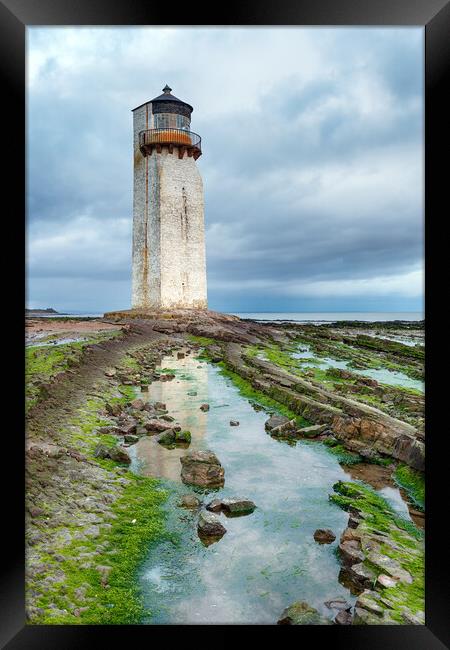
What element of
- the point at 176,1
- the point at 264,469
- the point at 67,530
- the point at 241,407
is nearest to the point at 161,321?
the point at 241,407

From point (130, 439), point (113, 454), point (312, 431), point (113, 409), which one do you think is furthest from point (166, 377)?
point (113, 454)

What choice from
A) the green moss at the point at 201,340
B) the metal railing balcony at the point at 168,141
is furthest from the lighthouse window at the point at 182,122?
the green moss at the point at 201,340

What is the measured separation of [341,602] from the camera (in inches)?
130

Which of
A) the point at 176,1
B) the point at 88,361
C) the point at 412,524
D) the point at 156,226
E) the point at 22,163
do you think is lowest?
the point at 412,524

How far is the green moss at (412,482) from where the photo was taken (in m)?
5.14

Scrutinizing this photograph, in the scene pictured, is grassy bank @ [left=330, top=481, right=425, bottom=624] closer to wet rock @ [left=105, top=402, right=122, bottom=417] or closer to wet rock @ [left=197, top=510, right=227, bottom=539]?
wet rock @ [left=197, top=510, right=227, bottom=539]

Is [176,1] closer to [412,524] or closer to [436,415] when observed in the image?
[436,415]

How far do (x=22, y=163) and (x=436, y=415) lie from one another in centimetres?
309

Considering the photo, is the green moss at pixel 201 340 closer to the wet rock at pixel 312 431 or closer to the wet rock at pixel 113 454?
the wet rock at pixel 312 431

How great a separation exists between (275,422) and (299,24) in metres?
6.42

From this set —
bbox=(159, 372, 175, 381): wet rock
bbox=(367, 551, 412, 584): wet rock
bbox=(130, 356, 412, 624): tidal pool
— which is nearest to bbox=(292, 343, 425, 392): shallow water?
bbox=(159, 372, 175, 381): wet rock

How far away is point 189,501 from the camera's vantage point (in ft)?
15.8

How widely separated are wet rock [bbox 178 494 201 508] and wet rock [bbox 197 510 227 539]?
407 millimetres

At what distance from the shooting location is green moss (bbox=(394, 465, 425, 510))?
514 cm
